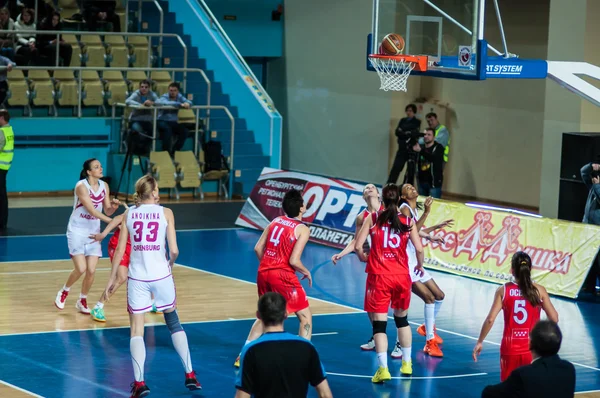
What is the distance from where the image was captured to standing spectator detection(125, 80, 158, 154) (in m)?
22.4

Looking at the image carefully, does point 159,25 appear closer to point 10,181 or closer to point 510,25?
point 10,181

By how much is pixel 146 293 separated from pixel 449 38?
5.58 metres

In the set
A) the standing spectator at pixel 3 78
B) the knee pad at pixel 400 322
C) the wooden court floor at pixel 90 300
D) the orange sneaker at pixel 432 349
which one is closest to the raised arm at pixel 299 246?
the knee pad at pixel 400 322

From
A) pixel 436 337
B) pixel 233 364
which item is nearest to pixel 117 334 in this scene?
pixel 233 364

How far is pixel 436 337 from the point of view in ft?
37.4

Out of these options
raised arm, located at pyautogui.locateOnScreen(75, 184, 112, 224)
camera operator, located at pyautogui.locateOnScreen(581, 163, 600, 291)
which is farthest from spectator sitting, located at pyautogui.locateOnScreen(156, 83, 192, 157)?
raised arm, located at pyautogui.locateOnScreen(75, 184, 112, 224)

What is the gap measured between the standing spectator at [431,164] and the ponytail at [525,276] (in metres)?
12.6

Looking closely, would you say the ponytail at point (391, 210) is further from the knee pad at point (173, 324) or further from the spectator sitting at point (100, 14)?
the spectator sitting at point (100, 14)

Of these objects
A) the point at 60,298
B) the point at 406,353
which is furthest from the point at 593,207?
the point at 60,298

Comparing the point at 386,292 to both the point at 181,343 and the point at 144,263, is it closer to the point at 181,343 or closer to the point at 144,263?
the point at 181,343

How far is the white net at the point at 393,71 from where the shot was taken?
12.7 metres

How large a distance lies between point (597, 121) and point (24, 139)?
11.4 meters

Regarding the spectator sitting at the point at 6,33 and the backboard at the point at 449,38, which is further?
the spectator sitting at the point at 6,33

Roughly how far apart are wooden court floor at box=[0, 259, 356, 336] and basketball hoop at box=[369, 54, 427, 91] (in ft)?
9.34
